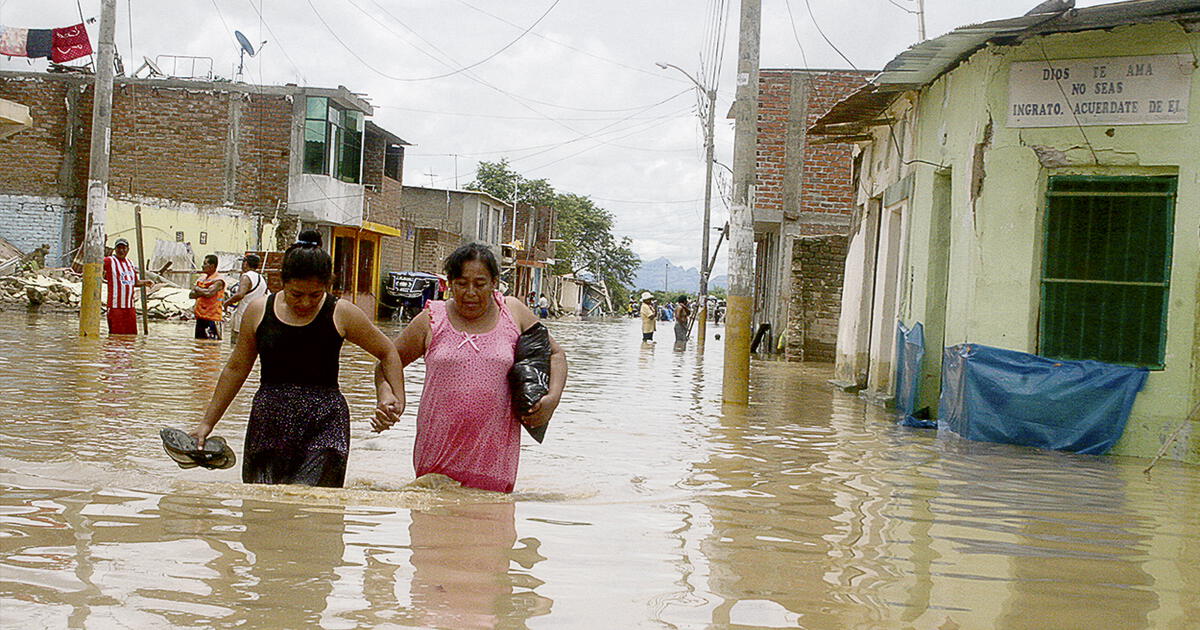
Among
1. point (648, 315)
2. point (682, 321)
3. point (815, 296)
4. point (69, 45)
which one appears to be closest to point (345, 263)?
point (69, 45)

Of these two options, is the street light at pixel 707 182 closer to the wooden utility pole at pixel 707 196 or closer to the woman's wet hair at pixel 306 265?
the wooden utility pole at pixel 707 196

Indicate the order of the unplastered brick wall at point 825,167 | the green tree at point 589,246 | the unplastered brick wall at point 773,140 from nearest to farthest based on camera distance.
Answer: the unplastered brick wall at point 825,167
the unplastered brick wall at point 773,140
the green tree at point 589,246

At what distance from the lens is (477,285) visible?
17.9 ft

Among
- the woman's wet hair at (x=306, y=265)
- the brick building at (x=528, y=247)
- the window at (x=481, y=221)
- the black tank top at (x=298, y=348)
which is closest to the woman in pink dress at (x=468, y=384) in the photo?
the black tank top at (x=298, y=348)

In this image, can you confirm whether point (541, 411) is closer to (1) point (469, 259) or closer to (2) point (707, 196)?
(1) point (469, 259)

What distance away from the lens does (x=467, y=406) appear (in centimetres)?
543

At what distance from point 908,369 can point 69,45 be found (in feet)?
87.4

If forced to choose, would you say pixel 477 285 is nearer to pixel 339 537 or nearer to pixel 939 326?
pixel 339 537

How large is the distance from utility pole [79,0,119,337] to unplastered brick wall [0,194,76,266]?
49.7 ft

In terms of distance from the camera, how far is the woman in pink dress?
5434 mm

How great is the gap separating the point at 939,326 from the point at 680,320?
18.9 metres

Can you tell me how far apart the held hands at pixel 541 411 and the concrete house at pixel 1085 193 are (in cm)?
616

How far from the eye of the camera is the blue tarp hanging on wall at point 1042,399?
9.88 meters

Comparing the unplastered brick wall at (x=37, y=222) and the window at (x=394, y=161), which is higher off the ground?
the window at (x=394, y=161)
